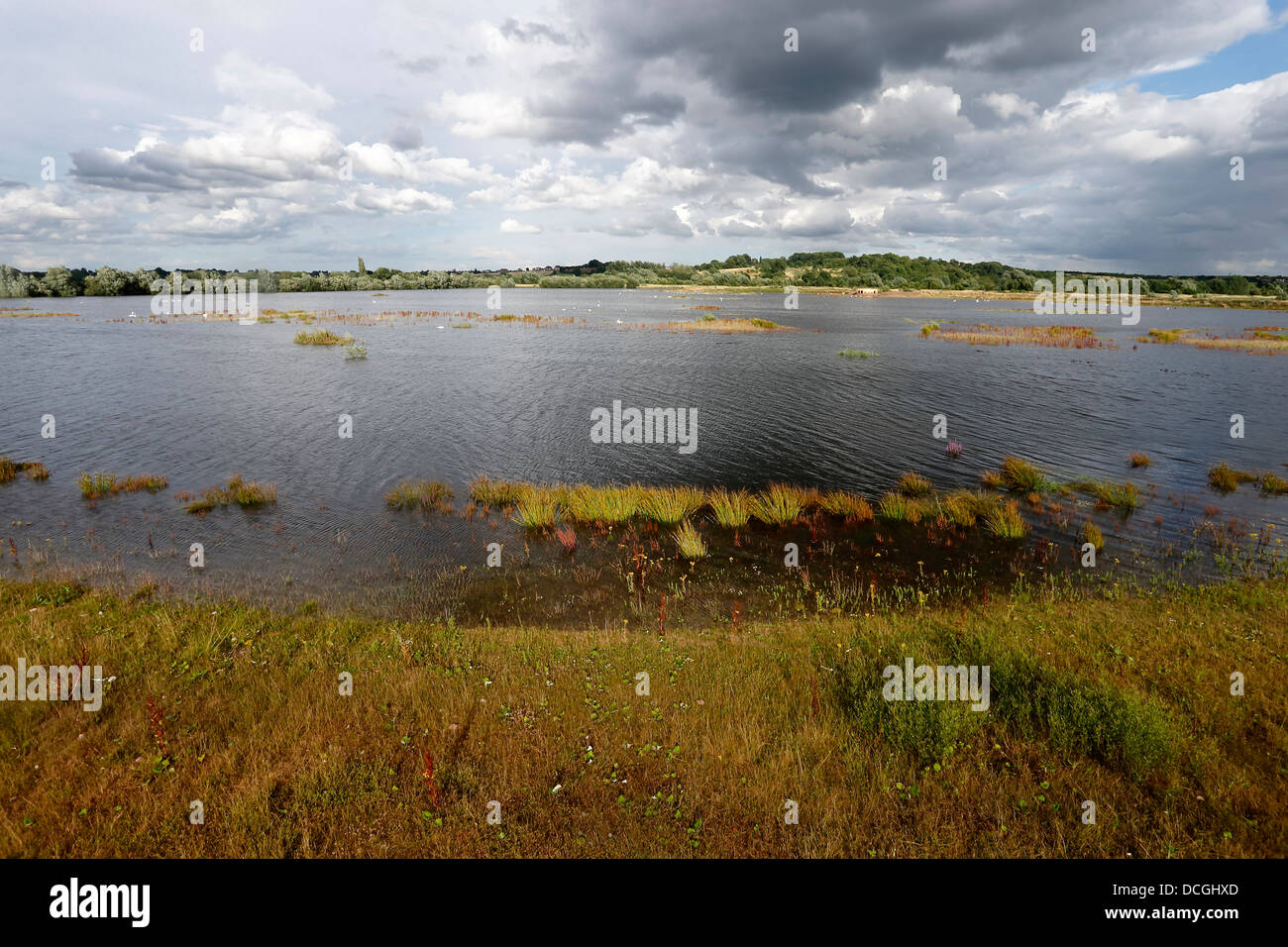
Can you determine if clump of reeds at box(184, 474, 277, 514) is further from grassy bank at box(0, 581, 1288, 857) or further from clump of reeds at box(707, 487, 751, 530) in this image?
clump of reeds at box(707, 487, 751, 530)

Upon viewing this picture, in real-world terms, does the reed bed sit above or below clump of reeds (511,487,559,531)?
above

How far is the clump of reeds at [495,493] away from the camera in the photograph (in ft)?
76.4

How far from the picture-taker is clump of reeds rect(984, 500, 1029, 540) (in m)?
19.6

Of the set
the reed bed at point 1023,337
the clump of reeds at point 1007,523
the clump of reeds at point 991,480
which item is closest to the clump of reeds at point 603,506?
the clump of reeds at point 1007,523

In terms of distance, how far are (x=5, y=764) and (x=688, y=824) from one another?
29.6 ft

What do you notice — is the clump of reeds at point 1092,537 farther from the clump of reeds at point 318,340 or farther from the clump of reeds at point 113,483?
the clump of reeds at point 318,340

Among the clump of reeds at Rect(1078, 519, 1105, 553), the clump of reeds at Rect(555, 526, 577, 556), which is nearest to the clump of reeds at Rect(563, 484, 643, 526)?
the clump of reeds at Rect(555, 526, 577, 556)

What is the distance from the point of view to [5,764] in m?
7.27

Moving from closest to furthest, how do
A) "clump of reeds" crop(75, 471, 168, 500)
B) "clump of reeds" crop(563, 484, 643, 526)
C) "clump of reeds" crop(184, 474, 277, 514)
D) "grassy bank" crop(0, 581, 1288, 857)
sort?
"grassy bank" crop(0, 581, 1288, 857), "clump of reeds" crop(563, 484, 643, 526), "clump of reeds" crop(184, 474, 277, 514), "clump of reeds" crop(75, 471, 168, 500)

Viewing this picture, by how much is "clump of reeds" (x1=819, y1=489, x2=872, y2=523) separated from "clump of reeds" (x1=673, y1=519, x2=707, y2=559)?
20.1 ft

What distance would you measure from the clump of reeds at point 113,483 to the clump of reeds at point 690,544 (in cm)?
2275

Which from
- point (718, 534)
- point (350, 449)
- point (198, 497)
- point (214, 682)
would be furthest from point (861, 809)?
point (350, 449)
